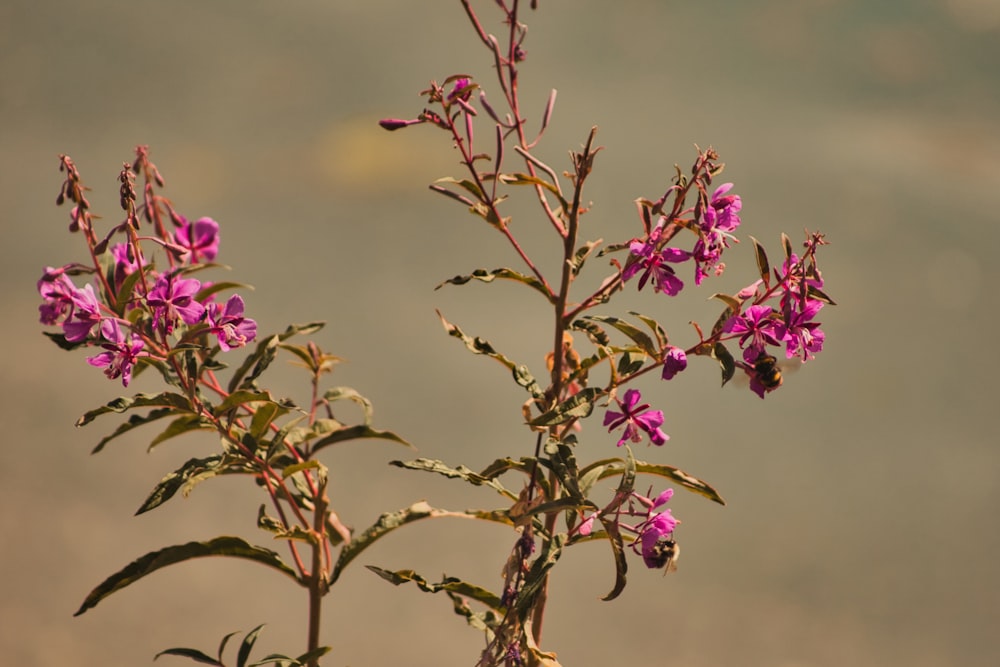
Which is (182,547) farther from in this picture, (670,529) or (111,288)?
(670,529)

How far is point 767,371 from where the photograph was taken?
821 mm

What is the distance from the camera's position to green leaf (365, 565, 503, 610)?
0.89 meters

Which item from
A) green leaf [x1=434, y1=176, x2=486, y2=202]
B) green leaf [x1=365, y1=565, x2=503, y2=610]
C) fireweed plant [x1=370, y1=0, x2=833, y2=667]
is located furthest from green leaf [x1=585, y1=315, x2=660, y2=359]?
green leaf [x1=365, y1=565, x2=503, y2=610]

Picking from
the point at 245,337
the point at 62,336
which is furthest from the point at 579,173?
the point at 62,336

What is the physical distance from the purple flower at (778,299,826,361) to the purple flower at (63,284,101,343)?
1.83 ft

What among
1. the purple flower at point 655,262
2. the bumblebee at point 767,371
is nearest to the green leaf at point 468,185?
the purple flower at point 655,262

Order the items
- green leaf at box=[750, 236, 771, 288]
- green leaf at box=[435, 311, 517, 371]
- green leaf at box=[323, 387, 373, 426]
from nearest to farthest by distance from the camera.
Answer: green leaf at box=[750, 236, 771, 288], green leaf at box=[435, 311, 517, 371], green leaf at box=[323, 387, 373, 426]

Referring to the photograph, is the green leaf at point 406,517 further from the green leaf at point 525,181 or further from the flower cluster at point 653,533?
the green leaf at point 525,181

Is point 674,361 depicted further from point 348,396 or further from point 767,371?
point 348,396

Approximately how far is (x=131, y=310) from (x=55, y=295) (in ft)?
0.22

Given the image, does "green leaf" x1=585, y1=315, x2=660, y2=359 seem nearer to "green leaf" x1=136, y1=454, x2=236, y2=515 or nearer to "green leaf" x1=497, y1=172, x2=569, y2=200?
"green leaf" x1=497, y1=172, x2=569, y2=200

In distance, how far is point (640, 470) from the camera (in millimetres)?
902

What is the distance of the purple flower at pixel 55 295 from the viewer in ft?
Result: 2.76

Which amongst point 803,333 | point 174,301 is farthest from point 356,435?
point 803,333
